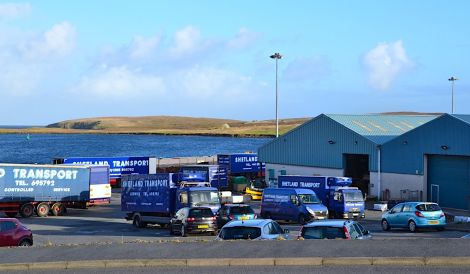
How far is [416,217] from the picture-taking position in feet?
110

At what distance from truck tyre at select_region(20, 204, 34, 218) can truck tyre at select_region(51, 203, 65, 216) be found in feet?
4.66

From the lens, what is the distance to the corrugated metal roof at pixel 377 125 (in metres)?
56.2

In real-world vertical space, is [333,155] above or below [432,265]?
above

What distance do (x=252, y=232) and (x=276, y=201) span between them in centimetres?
1982

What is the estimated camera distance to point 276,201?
41.1 meters

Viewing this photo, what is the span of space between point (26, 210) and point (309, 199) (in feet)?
59.5

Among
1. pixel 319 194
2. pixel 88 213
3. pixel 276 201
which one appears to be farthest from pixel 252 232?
pixel 88 213

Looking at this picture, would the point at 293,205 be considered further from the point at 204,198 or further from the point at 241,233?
the point at 241,233

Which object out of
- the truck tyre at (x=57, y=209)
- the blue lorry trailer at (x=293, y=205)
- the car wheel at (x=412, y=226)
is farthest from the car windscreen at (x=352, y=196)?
the truck tyre at (x=57, y=209)

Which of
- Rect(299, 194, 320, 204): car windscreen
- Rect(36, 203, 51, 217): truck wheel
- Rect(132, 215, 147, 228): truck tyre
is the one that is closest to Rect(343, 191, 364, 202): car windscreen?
Rect(299, 194, 320, 204): car windscreen

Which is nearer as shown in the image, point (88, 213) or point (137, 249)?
point (137, 249)

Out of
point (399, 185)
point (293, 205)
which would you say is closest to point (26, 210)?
point (293, 205)

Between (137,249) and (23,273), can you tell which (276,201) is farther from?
(23,273)

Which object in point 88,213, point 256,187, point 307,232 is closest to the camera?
point 307,232
